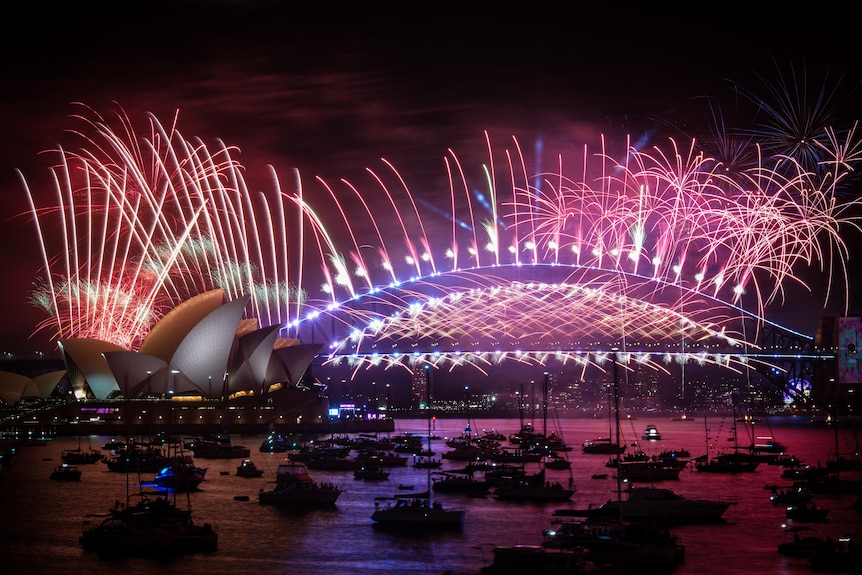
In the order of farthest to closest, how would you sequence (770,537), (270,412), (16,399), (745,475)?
(16,399) < (270,412) < (745,475) < (770,537)

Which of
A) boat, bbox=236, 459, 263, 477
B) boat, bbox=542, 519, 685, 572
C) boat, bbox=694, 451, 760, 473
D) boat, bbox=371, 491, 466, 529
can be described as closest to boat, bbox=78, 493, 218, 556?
boat, bbox=371, 491, 466, 529

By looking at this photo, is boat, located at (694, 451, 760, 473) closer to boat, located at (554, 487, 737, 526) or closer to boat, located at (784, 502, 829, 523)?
boat, located at (784, 502, 829, 523)

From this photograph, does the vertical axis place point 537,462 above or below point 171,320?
below

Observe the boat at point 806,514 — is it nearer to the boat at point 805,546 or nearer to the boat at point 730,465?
the boat at point 805,546

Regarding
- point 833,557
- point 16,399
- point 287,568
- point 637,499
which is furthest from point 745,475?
point 16,399

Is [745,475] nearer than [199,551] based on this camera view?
No

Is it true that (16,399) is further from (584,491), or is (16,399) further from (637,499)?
(637,499)

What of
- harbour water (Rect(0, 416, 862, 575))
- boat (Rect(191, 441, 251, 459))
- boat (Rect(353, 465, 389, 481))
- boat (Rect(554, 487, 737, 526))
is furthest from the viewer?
boat (Rect(191, 441, 251, 459))
